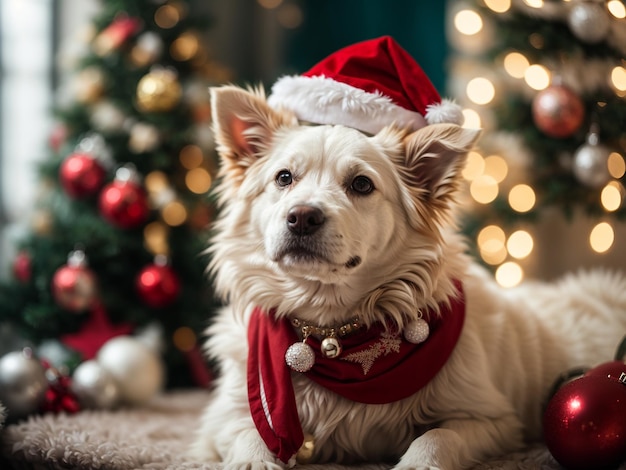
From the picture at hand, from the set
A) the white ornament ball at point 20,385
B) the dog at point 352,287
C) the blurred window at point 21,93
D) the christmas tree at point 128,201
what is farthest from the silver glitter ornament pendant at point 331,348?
the blurred window at point 21,93

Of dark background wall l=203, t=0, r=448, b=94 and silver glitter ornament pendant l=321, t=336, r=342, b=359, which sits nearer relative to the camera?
silver glitter ornament pendant l=321, t=336, r=342, b=359

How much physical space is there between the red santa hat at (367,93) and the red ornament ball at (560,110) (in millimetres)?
812

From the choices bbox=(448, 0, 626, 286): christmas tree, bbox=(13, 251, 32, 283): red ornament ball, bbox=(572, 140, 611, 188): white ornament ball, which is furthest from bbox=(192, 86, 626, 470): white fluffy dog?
bbox=(13, 251, 32, 283): red ornament ball

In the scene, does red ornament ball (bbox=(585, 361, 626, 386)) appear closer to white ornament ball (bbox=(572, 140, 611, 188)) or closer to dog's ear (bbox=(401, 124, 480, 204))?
dog's ear (bbox=(401, 124, 480, 204))

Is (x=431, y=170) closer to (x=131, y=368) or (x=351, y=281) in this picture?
(x=351, y=281)

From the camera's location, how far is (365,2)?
14.7 feet

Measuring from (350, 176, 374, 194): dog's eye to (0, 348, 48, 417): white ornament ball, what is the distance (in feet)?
4.24

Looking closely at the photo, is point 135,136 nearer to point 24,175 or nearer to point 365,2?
point 24,175

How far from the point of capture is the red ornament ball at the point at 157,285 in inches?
113

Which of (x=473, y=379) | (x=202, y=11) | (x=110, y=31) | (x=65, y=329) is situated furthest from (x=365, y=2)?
(x=473, y=379)

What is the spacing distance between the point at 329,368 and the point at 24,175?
2806 millimetres

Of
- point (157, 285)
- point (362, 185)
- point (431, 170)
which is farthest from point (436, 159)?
point (157, 285)

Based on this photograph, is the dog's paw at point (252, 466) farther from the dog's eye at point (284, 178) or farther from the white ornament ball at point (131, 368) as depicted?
the white ornament ball at point (131, 368)

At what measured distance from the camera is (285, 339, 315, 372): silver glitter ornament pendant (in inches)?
71.5
